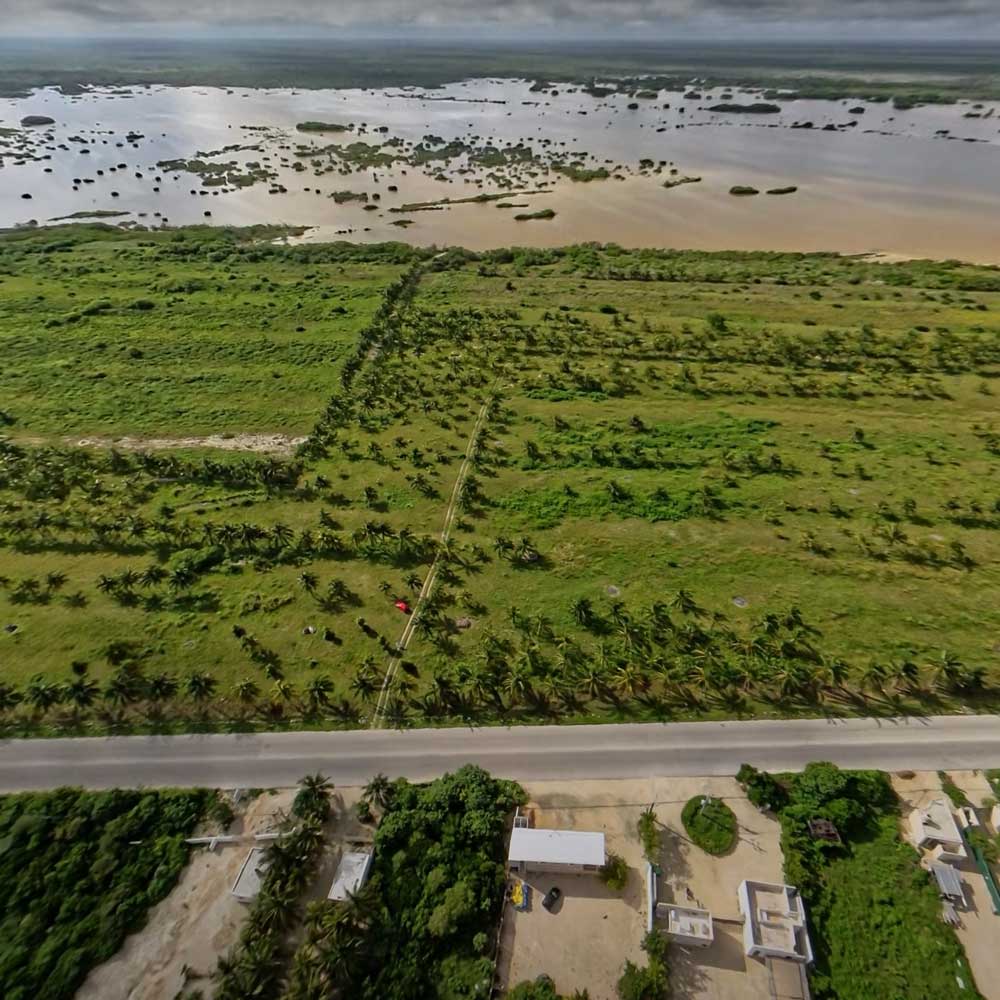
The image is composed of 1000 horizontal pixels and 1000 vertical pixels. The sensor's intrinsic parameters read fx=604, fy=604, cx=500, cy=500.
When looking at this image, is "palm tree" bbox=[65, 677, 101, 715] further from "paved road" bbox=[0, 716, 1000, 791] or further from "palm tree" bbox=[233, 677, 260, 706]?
"palm tree" bbox=[233, 677, 260, 706]

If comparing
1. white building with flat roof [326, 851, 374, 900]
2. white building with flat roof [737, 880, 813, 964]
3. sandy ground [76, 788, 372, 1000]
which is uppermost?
white building with flat roof [737, 880, 813, 964]

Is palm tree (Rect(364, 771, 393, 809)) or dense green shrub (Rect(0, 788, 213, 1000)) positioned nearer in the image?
dense green shrub (Rect(0, 788, 213, 1000))

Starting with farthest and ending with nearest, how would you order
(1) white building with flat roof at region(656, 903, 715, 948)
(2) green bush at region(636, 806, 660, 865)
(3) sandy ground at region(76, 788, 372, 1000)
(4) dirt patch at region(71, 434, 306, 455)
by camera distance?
(4) dirt patch at region(71, 434, 306, 455), (2) green bush at region(636, 806, 660, 865), (1) white building with flat roof at region(656, 903, 715, 948), (3) sandy ground at region(76, 788, 372, 1000)

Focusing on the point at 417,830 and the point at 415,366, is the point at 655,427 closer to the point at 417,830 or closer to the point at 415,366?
the point at 415,366

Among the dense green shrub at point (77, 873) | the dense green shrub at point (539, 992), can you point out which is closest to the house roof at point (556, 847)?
the dense green shrub at point (539, 992)

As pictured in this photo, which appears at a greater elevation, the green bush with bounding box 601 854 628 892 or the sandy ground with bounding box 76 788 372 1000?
the green bush with bounding box 601 854 628 892

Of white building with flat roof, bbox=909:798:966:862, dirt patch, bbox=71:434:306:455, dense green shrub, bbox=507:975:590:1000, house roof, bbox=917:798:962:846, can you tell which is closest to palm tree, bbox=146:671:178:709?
dense green shrub, bbox=507:975:590:1000

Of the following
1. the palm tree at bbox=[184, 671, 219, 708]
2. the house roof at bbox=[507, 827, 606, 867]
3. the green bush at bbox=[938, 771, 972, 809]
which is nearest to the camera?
the house roof at bbox=[507, 827, 606, 867]

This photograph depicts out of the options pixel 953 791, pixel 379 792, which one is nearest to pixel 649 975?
pixel 379 792

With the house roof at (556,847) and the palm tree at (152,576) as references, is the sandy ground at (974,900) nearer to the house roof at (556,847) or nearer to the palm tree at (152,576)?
the house roof at (556,847)
